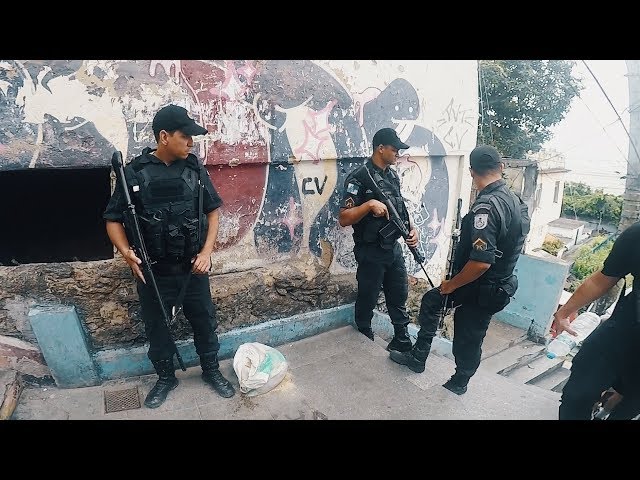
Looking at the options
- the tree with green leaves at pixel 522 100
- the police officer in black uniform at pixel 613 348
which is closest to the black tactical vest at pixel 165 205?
the police officer in black uniform at pixel 613 348

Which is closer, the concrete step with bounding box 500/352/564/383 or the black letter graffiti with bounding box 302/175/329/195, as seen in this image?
the black letter graffiti with bounding box 302/175/329/195

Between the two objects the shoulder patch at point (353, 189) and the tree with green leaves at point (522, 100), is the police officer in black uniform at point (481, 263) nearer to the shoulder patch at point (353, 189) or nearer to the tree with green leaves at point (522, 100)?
Answer: the shoulder patch at point (353, 189)

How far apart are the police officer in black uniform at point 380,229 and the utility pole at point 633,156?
1022cm

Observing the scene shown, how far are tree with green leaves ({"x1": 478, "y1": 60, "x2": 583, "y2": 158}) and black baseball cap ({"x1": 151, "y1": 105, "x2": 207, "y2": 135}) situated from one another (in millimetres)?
13243

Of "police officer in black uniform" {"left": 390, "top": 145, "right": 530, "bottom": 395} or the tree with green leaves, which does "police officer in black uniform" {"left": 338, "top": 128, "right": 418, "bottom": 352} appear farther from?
the tree with green leaves

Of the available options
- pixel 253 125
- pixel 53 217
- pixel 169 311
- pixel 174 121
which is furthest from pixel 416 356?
pixel 53 217

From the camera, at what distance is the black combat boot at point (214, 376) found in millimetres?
2854

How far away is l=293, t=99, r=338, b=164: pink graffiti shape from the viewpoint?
363 cm

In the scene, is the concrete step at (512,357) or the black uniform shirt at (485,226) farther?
the concrete step at (512,357)

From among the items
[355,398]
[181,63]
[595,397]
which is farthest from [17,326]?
[595,397]

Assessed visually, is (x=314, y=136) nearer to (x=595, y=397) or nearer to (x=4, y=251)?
(x=595, y=397)

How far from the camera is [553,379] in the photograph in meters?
5.98

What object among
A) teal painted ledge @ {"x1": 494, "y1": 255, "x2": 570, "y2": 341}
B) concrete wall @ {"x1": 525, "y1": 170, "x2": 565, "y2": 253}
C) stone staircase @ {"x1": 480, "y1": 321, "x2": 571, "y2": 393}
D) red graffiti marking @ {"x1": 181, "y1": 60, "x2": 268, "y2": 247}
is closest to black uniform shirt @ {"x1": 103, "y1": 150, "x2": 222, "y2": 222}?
red graffiti marking @ {"x1": 181, "y1": 60, "x2": 268, "y2": 247}

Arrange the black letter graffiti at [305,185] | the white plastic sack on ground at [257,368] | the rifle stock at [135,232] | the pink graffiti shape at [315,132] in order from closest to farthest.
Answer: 1. the rifle stock at [135,232]
2. the white plastic sack on ground at [257,368]
3. the pink graffiti shape at [315,132]
4. the black letter graffiti at [305,185]
